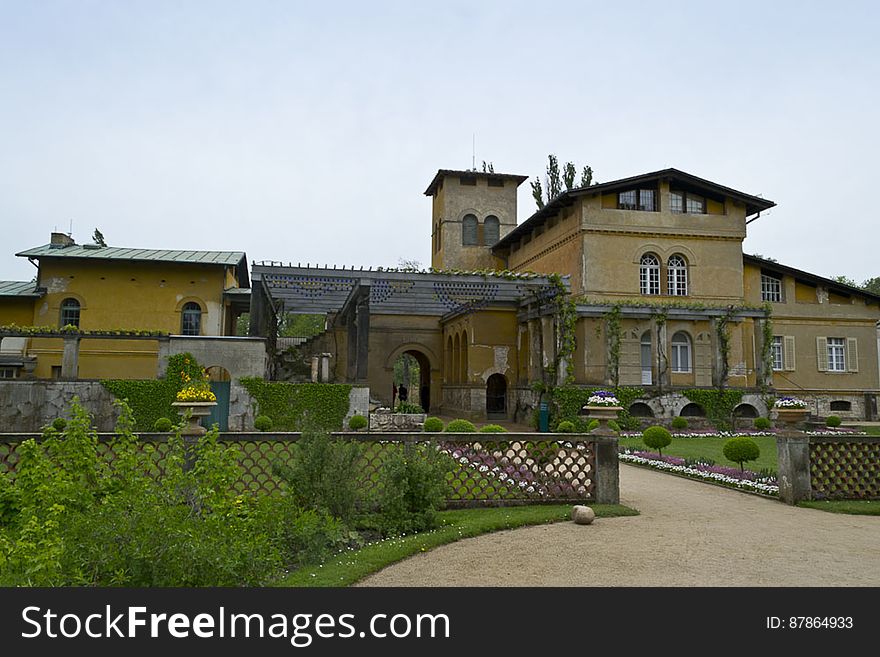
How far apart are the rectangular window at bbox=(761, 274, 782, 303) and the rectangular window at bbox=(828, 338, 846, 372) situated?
311 cm

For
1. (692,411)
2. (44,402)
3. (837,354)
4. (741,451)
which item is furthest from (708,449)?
(44,402)

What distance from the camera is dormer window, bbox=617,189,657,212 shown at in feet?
90.2

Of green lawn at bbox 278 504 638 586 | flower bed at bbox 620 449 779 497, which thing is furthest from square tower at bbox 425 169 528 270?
green lawn at bbox 278 504 638 586

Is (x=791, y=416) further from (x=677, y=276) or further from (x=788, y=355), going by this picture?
(x=788, y=355)

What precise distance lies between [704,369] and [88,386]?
2340cm

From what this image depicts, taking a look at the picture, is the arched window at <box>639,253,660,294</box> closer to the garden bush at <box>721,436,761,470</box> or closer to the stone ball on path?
the garden bush at <box>721,436,761,470</box>

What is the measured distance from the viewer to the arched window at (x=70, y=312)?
86.4ft

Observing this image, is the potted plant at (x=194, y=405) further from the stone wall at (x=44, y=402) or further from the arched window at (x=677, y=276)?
the arched window at (x=677, y=276)

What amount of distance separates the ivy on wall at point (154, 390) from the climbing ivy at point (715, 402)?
18.5m

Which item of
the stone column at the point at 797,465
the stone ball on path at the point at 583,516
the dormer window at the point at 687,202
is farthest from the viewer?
the dormer window at the point at 687,202

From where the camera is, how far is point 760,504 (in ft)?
33.1

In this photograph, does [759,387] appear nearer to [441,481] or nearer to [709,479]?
[709,479]

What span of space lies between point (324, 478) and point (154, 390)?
598 inches

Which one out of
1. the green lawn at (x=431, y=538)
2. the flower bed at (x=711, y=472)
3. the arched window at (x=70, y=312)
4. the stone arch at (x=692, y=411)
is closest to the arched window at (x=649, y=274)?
the stone arch at (x=692, y=411)
